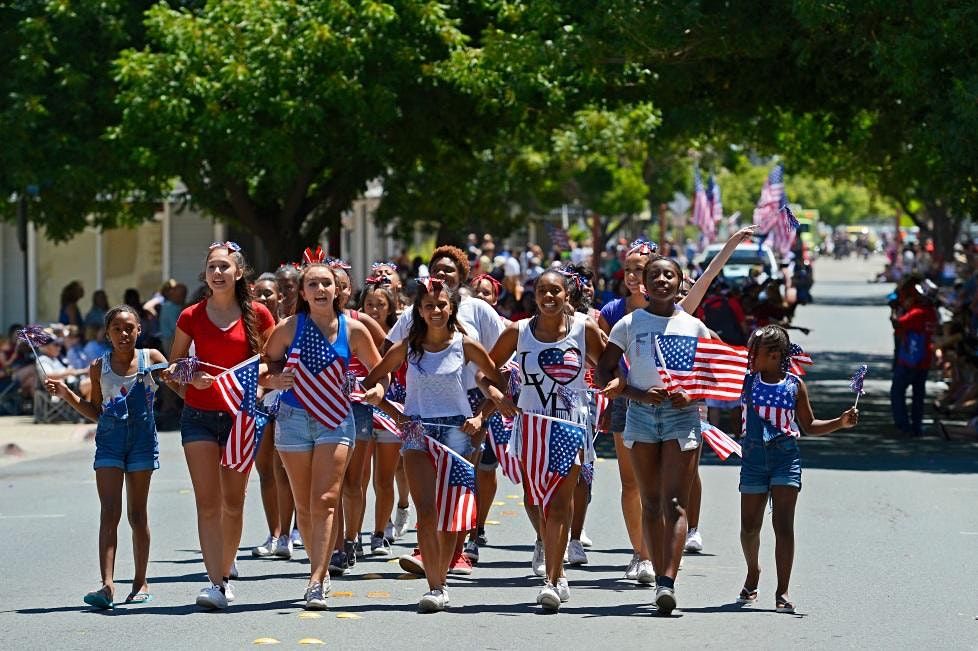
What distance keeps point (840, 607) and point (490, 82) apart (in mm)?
13349

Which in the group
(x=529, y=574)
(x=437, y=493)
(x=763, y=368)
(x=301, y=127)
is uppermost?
(x=301, y=127)

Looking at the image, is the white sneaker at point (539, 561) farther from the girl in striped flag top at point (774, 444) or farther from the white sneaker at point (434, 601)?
the girl in striped flag top at point (774, 444)

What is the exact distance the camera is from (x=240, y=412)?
8.91 m

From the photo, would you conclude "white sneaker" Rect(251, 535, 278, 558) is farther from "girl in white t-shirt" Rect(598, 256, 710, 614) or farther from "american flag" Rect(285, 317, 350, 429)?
→ "girl in white t-shirt" Rect(598, 256, 710, 614)

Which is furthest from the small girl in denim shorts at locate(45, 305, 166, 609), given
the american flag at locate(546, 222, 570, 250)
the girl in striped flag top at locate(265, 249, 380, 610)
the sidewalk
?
the american flag at locate(546, 222, 570, 250)

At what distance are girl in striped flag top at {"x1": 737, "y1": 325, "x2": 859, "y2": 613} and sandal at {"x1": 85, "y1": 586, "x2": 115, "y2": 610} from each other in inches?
126

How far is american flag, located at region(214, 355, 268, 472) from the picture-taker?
8.90 m

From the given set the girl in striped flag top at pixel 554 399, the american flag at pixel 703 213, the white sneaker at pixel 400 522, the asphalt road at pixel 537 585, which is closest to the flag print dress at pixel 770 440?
the asphalt road at pixel 537 585

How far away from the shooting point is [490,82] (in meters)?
21.7

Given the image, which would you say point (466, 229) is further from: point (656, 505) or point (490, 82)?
point (656, 505)

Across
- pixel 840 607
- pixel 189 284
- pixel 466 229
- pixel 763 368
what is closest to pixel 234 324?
pixel 763 368

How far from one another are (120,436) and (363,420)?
1.77 meters

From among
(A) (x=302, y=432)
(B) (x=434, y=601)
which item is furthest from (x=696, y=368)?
(A) (x=302, y=432)

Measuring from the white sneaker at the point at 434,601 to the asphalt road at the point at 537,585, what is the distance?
0.21 ft
